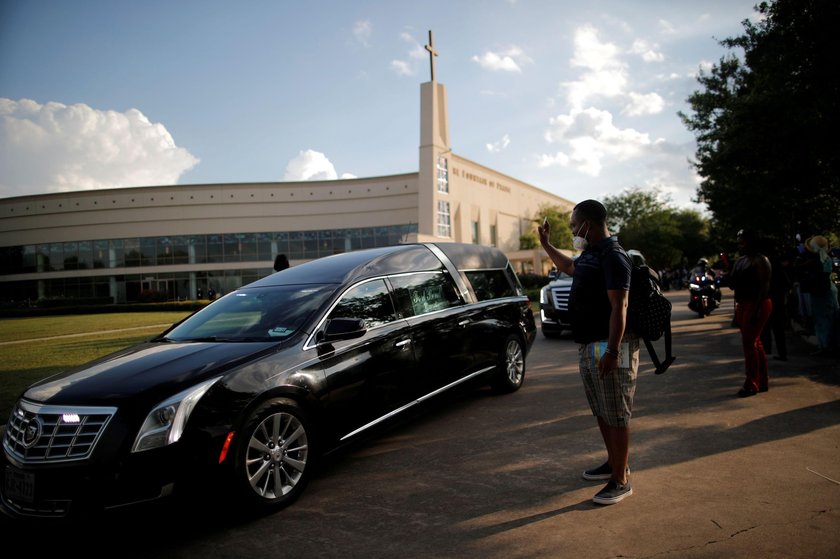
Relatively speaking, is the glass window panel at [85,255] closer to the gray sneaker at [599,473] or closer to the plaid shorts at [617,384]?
the gray sneaker at [599,473]

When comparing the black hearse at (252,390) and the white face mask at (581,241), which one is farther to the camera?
the white face mask at (581,241)

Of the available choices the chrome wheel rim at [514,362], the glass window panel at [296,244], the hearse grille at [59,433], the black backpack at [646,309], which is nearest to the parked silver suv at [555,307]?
the chrome wheel rim at [514,362]

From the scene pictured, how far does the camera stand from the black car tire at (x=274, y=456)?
3467 mm

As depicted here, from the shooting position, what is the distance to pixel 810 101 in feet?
39.9

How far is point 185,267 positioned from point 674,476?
6336 centimetres

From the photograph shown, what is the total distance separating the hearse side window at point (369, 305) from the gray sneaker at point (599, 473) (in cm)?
208

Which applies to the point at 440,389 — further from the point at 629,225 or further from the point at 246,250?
the point at 629,225

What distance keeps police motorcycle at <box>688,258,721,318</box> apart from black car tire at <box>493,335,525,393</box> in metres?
11.7

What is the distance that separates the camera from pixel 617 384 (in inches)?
139

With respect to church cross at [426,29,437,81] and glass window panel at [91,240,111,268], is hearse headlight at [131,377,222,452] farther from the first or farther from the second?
glass window panel at [91,240,111,268]

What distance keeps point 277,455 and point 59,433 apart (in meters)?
1.30

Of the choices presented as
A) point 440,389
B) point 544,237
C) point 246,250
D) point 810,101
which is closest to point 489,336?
point 440,389

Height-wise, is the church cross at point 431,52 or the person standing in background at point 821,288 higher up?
the church cross at point 431,52

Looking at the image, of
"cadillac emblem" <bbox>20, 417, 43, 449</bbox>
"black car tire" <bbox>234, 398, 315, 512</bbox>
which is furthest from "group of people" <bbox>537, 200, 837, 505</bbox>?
"cadillac emblem" <bbox>20, 417, 43, 449</bbox>
